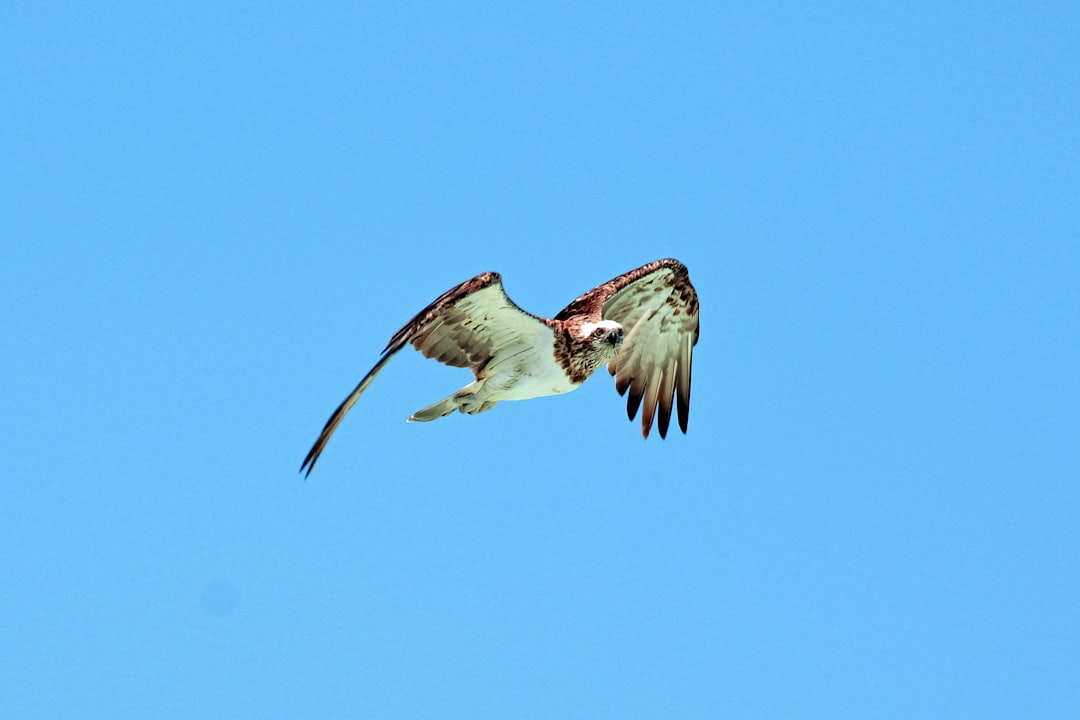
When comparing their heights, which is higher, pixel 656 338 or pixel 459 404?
pixel 656 338

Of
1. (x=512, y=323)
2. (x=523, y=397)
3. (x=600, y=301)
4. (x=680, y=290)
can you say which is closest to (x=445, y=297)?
(x=512, y=323)

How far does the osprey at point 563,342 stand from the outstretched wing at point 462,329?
0.01 m

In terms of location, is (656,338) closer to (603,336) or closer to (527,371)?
(603,336)

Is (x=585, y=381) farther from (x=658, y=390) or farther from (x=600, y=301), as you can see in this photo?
(x=658, y=390)

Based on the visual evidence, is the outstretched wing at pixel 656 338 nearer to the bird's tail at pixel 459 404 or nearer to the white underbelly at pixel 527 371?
the white underbelly at pixel 527 371

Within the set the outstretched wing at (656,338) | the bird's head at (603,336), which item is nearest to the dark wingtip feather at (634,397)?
the outstretched wing at (656,338)

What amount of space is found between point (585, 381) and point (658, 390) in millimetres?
3521

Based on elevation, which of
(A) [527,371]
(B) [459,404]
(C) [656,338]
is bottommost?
(B) [459,404]

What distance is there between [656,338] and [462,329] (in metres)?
4.98

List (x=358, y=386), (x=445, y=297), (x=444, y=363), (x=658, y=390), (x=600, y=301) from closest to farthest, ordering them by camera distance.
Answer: (x=358, y=386)
(x=445, y=297)
(x=444, y=363)
(x=600, y=301)
(x=658, y=390)

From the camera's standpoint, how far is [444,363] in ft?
63.1

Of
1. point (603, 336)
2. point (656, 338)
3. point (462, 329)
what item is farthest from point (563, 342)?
point (656, 338)

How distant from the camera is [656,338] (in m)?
22.9

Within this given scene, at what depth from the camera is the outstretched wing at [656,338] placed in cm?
2180
